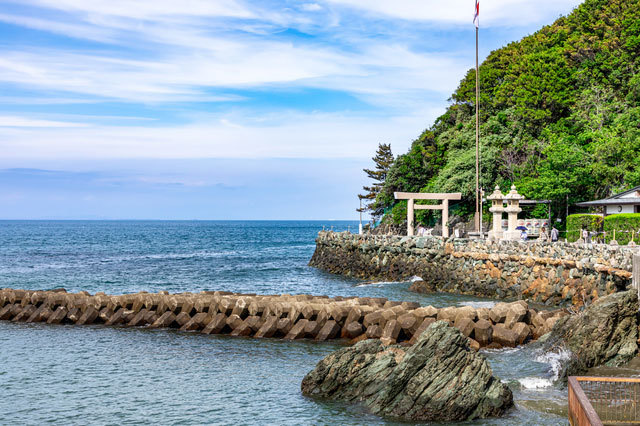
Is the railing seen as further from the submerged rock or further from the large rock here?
the large rock

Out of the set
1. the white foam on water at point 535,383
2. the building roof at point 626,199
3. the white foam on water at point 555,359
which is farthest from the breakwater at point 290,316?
the building roof at point 626,199

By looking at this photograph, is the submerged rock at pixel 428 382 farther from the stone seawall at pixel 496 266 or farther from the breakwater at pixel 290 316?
the stone seawall at pixel 496 266

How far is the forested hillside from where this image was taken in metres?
45.2

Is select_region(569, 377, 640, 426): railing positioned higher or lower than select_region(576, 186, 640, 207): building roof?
lower

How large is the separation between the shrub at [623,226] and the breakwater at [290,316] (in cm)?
1621

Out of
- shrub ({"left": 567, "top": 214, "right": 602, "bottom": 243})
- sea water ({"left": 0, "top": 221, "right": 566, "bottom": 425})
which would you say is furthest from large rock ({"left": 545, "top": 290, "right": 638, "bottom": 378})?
shrub ({"left": 567, "top": 214, "right": 602, "bottom": 243})

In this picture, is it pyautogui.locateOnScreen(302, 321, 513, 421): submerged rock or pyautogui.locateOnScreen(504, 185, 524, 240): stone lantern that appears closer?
pyautogui.locateOnScreen(302, 321, 513, 421): submerged rock

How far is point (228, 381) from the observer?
14.1m

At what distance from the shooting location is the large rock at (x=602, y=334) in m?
13.7

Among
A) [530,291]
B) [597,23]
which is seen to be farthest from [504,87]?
[530,291]

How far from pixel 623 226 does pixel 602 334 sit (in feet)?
66.5

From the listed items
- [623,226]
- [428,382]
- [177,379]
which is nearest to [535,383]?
[428,382]

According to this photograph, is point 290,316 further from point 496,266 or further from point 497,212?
point 497,212

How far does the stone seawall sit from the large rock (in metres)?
9.71
